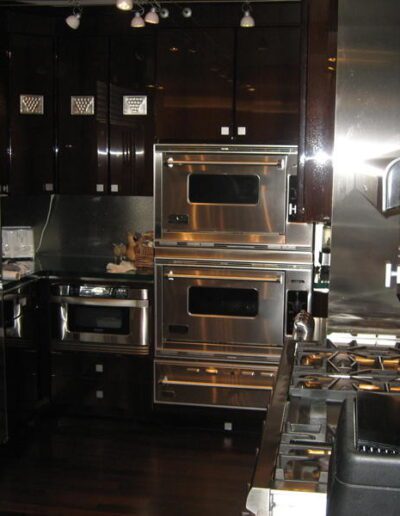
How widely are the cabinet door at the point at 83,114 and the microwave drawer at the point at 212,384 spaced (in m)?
1.24

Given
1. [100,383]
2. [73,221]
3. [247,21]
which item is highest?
[247,21]

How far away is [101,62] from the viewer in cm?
437

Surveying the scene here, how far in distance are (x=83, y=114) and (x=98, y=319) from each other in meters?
1.28

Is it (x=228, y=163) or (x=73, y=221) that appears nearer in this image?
(x=228, y=163)

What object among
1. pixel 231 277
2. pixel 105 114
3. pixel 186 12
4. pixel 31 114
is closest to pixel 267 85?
pixel 186 12

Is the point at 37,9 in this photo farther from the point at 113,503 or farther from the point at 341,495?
the point at 341,495

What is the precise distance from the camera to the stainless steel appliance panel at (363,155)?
8.71ft

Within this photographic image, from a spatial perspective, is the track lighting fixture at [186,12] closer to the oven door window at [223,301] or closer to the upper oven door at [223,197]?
the upper oven door at [223,197]

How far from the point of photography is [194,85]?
4199 millimetres

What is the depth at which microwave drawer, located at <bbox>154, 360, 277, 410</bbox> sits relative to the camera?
13.8 feet

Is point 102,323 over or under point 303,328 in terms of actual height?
under

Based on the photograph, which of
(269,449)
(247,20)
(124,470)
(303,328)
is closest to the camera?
(269,449)

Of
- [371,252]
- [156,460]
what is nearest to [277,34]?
[371,252]

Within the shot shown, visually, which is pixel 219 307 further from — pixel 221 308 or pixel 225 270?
pixel 225 270
